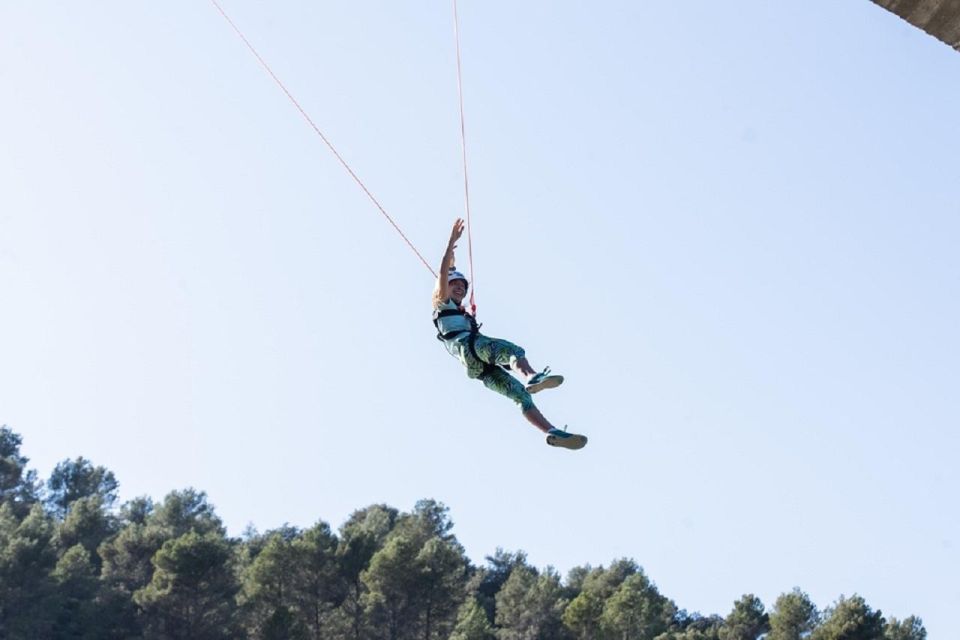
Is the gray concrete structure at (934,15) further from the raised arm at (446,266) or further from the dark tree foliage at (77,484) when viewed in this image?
the dark tree foliage at (77,484)

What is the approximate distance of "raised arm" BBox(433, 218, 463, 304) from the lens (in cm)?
1020

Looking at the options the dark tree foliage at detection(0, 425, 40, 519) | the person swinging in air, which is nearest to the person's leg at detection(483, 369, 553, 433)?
the person swinging in air

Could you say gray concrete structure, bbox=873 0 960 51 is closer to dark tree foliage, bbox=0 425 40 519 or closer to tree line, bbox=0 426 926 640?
tree line, bbox=0 426 926 640

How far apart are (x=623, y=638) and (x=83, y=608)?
65.0 ft

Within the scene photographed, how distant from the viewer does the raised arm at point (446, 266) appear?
33.5 ft

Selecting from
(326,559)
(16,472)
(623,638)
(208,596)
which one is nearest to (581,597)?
(623,638)

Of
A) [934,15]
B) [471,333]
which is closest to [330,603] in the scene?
[471,333]

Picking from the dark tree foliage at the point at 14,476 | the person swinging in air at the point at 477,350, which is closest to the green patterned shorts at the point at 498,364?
the person swinging in air at the point at 477,350

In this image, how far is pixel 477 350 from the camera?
428 inches

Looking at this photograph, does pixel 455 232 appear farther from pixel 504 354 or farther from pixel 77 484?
pixel 77 484

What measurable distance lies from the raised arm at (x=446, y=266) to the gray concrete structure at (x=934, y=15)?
5.97 m

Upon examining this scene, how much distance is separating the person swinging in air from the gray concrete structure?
5924mm

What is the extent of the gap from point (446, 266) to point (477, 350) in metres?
0.81

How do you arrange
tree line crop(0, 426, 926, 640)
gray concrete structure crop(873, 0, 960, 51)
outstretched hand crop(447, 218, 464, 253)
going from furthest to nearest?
1. tree line crop(0, 426, 926, 640)
2. outstretched hand crop(447, 218, 464, 253)
3. gray concrete structure crop(873, 0, 960, 51)
